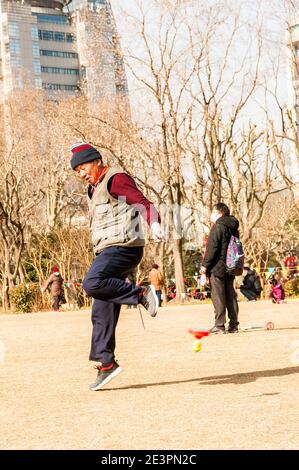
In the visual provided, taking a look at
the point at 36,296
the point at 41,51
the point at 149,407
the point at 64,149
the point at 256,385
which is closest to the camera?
the point at 149,407

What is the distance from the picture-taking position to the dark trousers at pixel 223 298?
1200 centimetres

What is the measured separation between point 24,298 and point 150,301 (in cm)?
2092

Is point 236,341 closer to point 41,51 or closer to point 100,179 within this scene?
point 100,179

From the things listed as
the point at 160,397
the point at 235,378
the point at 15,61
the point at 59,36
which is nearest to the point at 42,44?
the point at 59,36

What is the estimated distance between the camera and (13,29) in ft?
493

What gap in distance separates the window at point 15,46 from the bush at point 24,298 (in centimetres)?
12415

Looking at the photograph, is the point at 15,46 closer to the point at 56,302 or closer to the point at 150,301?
the point at 56,302

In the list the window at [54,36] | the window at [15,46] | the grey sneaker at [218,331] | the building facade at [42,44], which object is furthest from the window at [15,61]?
the grey sneaker at [218,331]

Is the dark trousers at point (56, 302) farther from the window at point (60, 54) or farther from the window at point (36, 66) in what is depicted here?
the window at point (60, 54)

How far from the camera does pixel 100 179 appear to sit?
7055 mm

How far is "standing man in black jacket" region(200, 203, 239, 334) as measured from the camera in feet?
39.3

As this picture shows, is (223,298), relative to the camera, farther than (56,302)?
No

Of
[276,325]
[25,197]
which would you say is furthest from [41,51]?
[276,325]
